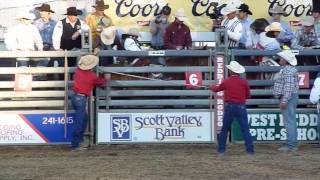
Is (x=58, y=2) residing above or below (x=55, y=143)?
above

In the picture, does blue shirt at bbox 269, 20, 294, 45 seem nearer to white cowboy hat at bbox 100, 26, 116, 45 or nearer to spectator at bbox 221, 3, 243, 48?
spectator at bbox 221, 3, 243, 48

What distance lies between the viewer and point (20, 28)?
14.8m

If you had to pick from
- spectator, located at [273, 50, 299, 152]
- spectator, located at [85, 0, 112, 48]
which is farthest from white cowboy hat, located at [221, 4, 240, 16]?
spectator, located at [85, 0, 112, 48]

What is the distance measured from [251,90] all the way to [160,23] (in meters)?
2.62

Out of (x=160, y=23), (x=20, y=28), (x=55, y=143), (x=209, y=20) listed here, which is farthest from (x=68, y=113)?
(x=209, y=20)

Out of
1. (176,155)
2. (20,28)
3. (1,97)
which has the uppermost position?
(20,28)

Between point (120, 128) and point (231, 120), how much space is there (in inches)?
82.5

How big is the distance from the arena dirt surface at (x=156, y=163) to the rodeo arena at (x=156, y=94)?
0.17 feet

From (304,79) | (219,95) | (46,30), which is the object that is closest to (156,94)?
(219,95)

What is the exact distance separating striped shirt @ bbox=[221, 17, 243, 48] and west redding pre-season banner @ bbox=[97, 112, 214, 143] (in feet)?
5.25

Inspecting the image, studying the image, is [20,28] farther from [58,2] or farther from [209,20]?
[209,20]

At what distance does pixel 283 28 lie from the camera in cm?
1573

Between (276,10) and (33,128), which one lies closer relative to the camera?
(33,128)

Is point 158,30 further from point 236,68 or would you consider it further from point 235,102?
point 235,102
